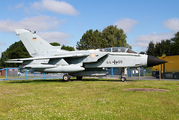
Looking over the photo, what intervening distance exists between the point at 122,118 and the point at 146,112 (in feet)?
3.12

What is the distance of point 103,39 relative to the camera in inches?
1917

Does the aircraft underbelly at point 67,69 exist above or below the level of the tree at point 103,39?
below

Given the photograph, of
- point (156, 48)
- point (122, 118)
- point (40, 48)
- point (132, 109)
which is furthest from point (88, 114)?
point (156, 48)

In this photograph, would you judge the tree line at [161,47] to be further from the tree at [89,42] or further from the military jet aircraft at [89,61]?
the military jet aircraft at [89,61]

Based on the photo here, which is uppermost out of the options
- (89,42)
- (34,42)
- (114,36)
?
(114,36)

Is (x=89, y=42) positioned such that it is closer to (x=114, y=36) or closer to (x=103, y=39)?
(x=103, y=39)

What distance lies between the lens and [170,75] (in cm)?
2338

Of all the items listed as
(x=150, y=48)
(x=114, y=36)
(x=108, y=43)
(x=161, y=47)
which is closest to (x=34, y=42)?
(x=108, y=43)

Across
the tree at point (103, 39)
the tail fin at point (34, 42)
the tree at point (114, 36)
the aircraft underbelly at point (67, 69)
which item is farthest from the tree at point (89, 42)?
the aircraft underbelly at point (67, 69)

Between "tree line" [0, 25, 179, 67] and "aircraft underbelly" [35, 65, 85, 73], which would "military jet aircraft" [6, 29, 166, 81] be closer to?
"aircraft underbelly" [35, 65, 85, 73]

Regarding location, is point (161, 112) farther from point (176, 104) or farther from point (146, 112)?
point (176, 104)

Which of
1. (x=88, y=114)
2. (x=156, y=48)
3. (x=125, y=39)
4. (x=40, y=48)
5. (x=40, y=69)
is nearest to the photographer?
(x=88, y=114)

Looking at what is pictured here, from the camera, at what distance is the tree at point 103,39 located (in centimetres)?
4650


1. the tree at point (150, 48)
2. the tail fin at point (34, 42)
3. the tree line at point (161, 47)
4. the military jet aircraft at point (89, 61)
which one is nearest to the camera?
the military jet aircraft at point (89, 61)
